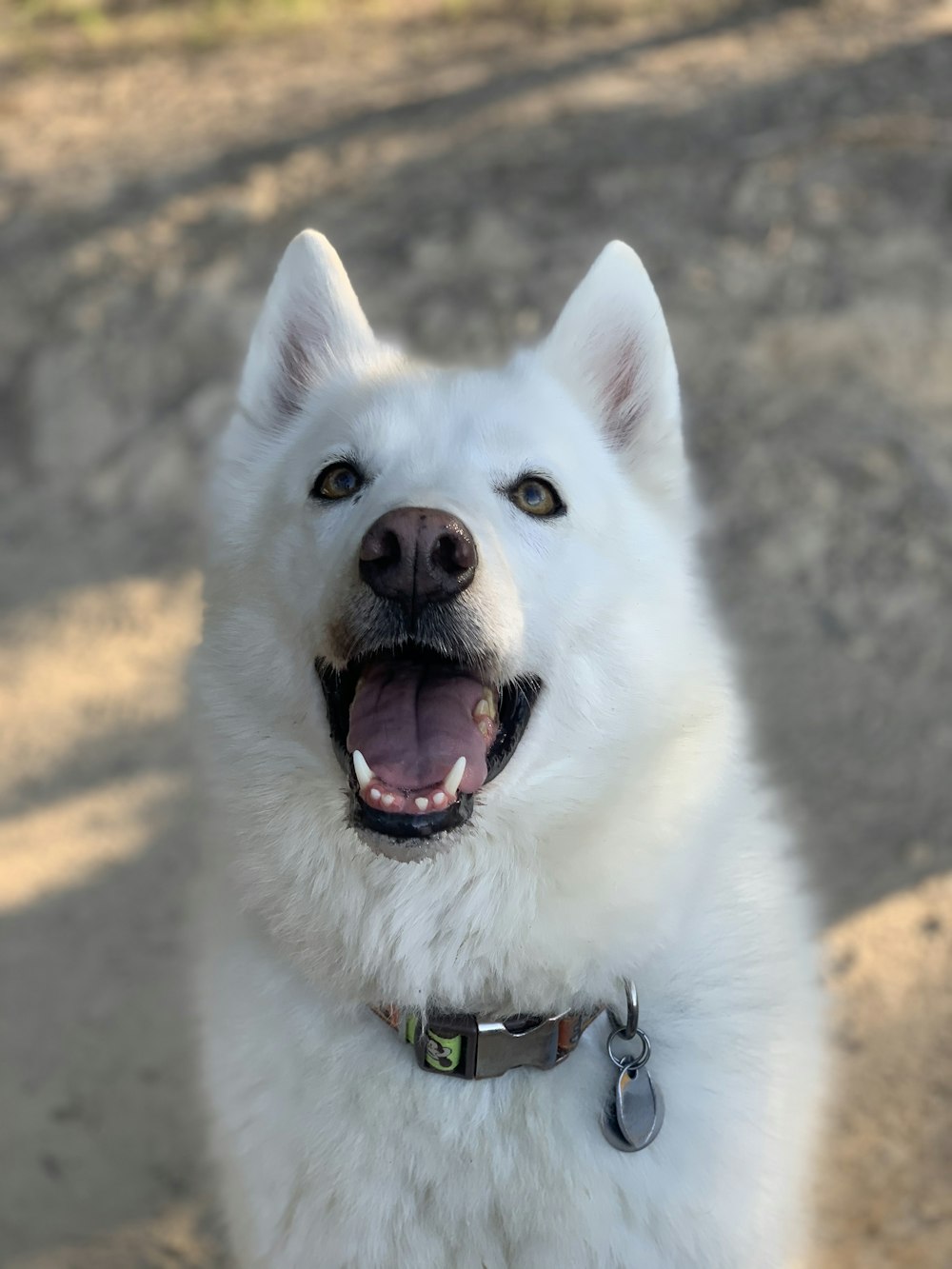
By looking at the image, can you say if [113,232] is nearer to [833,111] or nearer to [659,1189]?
[833,111]

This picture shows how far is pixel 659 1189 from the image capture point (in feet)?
6.41

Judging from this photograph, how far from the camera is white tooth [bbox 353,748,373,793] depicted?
5.74 ft

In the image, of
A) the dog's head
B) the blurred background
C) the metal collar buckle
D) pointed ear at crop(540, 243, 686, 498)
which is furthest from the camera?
the blurred background

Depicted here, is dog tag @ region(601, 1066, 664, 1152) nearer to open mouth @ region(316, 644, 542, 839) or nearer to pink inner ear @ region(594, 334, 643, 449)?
open mouth @ region(316, 644, 542, 839)

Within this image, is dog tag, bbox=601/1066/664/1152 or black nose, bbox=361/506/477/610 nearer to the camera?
black nose, bbox=361/506/477/610

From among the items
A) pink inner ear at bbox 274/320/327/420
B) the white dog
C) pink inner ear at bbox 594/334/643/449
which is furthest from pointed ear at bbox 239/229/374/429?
pink inner ear at bbox 594/334/643/449

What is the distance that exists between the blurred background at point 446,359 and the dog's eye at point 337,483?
1660 millimetres

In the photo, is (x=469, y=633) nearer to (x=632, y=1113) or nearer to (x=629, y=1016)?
(x=629, y=1016)

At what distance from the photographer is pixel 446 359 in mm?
4812

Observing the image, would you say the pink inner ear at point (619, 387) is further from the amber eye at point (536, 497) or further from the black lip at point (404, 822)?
the black lip at point (404, 822)

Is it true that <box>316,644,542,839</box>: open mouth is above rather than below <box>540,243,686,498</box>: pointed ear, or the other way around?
below

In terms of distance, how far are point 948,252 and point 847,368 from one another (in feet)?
2.17

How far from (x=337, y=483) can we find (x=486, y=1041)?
1067 millimetres

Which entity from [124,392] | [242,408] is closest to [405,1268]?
[242,408]
